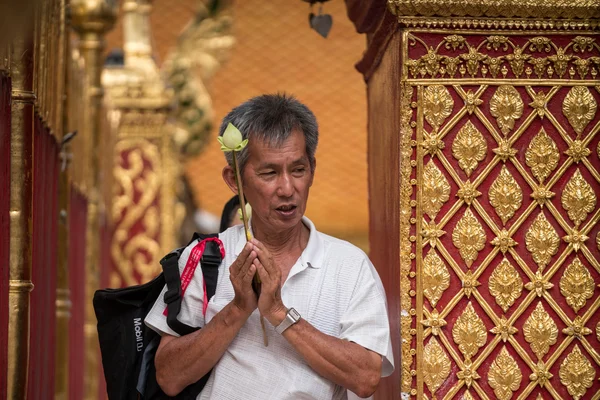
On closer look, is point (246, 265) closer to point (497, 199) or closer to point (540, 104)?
point (497, 199)

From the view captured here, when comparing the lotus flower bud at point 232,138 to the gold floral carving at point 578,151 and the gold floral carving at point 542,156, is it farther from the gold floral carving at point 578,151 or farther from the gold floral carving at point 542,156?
the gold floral carving at point 578,151

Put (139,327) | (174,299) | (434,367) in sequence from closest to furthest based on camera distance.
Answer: (174,299)
(139,327)
(434,367)

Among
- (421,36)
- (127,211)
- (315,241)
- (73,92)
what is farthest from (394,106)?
(127,211)

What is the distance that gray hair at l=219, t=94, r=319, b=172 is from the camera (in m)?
2.94

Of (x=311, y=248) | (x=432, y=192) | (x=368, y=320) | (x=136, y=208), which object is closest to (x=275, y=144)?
(x=311, y=248)

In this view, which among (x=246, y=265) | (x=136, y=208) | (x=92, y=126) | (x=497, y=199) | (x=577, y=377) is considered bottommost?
(x=577, y=377)

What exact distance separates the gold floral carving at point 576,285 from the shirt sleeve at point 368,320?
72 centimetres

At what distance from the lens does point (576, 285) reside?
3.38m

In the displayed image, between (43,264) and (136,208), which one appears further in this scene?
(136,208)

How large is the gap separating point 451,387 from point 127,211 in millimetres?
6827

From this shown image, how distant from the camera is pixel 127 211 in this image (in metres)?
9.82

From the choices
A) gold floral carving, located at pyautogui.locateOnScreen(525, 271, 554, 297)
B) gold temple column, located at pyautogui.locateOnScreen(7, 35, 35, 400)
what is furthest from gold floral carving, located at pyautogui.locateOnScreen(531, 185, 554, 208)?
gold temple column, located at pyautogui.locateOnScreen(7, 35, 35, 400)

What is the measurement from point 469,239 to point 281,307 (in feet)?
2.74

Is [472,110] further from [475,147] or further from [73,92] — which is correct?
[73,92]
